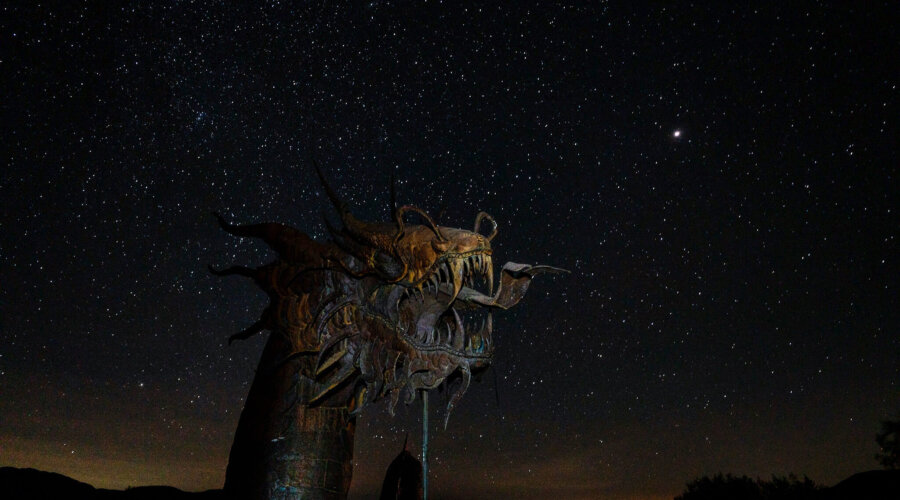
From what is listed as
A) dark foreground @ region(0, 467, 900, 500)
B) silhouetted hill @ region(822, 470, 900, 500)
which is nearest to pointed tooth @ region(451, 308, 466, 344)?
dark foreground @ region(0, 467, 900, 500)

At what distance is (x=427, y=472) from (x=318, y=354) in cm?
150

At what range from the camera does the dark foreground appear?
11.3 ft

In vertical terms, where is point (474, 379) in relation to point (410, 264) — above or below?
below

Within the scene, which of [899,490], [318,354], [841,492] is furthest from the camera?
[318,354]

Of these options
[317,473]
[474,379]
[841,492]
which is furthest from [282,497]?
[841,492]

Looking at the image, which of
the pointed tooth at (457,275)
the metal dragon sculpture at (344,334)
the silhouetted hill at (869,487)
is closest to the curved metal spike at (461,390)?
the metal dragon sculpture at (344,334)

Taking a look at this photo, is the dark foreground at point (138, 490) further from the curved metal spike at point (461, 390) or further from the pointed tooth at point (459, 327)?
the pointed tooth at point (459, 327)

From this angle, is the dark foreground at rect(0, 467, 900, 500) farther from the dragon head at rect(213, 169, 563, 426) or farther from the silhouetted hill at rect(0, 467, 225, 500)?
the dragon head at rect(213, 169, 563, 426)

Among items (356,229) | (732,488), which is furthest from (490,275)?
(732,488)

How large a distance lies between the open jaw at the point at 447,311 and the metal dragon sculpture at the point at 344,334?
0.04 feet

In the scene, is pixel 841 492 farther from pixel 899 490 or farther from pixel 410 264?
pixel 410 264

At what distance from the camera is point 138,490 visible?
5.62 meters

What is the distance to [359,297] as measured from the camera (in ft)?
19.4

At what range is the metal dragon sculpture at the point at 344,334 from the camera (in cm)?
548
